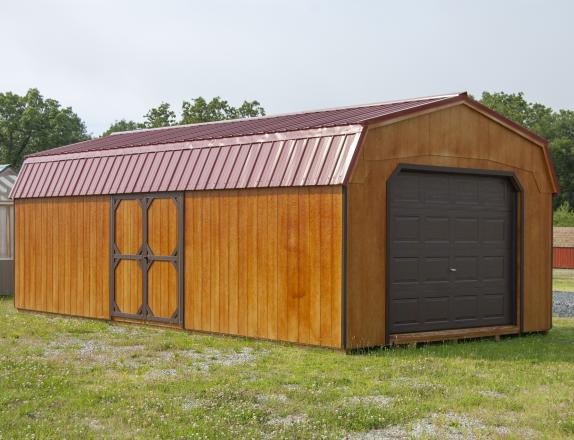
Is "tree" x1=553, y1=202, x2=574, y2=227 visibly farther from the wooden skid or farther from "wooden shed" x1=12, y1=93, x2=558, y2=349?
the wooden skid

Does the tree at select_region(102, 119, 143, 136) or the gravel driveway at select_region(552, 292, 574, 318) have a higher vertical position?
the tree at select_region(102, 119, 143, 136)

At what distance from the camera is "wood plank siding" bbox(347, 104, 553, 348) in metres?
12.9

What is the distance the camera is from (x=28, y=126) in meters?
58.0

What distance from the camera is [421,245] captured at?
13.8m

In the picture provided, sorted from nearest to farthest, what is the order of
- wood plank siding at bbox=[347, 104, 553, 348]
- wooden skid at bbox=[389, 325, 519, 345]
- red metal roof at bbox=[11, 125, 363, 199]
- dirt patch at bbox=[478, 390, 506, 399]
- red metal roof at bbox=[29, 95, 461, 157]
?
dirt patch at bbox=[478, 390, 506, 399] < wood plank siding at bbox=[347, 104, 553, 348] < red metal roof at bbox=[11, 125, 363, 199] < wooden skid at bbox=[389, 325, 519, 345] < red metal roof at bbox=[29, 95, 461, 157]

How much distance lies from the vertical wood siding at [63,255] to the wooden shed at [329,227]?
2.6 inches

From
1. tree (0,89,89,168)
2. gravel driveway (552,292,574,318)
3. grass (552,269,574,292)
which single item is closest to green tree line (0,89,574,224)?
tree (0,89,89,168)

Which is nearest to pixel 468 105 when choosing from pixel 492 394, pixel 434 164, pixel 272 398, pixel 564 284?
pixel 434 164

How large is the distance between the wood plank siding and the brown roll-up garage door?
0.82 feet

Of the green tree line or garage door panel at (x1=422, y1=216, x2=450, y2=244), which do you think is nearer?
garage door panel at (x1=422, y1=216, x2=450, y2=244)

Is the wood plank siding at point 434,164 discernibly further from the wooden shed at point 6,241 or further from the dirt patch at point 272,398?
the wooden shed at point 6,241

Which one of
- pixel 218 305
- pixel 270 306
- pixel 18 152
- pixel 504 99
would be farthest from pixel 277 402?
pixel 504 99

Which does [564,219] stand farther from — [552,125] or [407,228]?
[407,228]

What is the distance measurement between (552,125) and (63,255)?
2302 inches
